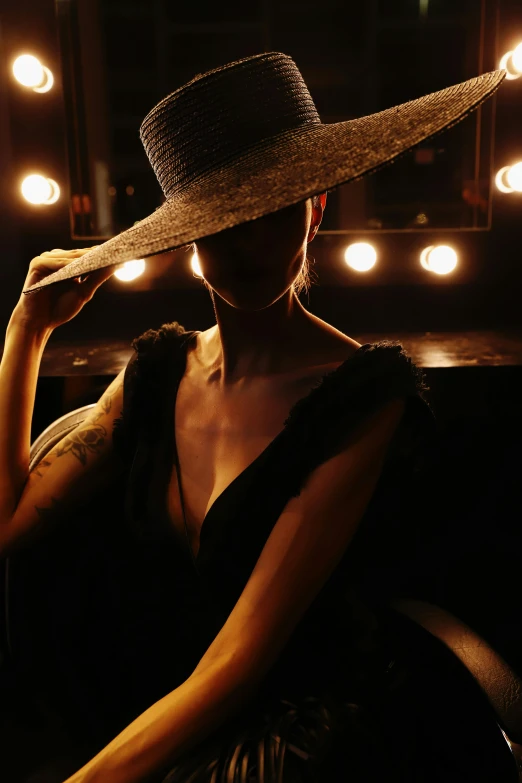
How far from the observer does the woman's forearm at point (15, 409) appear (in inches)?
33.9

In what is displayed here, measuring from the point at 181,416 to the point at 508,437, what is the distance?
724mm

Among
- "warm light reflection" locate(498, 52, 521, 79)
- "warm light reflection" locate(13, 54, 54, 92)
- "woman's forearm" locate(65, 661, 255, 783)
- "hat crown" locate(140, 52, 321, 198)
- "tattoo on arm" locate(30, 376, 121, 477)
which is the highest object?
"warm light reflection" locate(13, 54, 54, 92)

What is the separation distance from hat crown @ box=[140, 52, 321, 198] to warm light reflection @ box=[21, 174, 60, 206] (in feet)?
3.66

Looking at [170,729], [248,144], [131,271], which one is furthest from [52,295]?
[131,271]

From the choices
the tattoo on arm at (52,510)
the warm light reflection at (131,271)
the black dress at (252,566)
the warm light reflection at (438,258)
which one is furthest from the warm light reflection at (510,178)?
the tattoo on arm at (52,510)

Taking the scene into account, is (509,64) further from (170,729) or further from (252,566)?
(170,729)

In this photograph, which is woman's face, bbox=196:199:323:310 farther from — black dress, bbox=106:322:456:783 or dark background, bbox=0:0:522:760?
dark background, bbox=0:0:522:760

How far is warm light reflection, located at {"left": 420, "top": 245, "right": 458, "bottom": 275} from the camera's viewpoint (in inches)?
65.7

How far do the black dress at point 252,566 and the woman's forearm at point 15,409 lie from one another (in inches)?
5.2

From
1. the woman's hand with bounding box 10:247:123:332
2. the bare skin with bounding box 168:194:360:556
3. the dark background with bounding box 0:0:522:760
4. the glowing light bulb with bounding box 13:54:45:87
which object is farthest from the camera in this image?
the glowing light bulb with bounding box 13:54:45:87

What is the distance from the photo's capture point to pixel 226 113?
2.07ft

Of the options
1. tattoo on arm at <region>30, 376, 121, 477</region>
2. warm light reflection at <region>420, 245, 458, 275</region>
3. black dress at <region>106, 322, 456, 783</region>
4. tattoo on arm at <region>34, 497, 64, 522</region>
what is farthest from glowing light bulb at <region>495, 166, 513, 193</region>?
tattoo on arm at <region>34, 497, 64, 522</region>

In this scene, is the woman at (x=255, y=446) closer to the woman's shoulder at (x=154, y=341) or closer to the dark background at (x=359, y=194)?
the woman's shoulder at (x=154, y=341)

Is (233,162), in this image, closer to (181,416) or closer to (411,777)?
(181,416)
